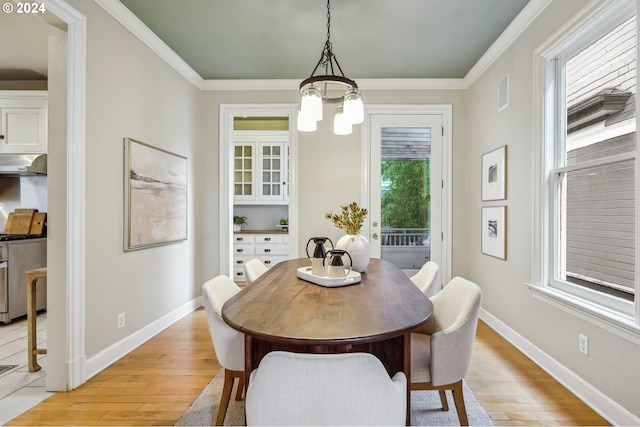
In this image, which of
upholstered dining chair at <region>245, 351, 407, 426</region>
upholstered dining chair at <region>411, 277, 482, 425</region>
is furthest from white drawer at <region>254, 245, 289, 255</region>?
upholstered dining chair at <region>245, 351, 407, 426</region>

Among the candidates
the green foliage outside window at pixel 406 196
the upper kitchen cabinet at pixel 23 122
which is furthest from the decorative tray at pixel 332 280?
the upper kitchen cabinet at pixel 23 122

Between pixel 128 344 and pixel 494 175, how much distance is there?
11.6 ft

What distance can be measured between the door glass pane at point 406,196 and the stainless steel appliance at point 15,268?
3823mm

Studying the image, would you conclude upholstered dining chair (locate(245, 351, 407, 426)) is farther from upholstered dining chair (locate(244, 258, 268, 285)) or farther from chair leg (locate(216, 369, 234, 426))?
upholstered dining chair (locate(244, 258, 268, 285))

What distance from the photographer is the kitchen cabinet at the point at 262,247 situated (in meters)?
5.08

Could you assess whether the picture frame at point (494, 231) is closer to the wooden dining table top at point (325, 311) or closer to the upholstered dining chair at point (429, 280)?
the upholstered dining chair at point (429, 280)

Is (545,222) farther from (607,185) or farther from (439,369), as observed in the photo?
(439,369)

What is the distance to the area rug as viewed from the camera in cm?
176

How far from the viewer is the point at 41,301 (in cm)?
357

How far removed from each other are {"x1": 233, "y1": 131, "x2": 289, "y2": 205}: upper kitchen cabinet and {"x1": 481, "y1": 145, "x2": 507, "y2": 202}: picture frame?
2962 mm

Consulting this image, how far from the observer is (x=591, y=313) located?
187 cm

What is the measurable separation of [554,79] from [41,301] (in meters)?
5.19

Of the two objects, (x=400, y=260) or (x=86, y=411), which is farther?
(x=400, y=260)

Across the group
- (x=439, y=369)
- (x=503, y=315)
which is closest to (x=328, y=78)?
(x=439, y=369)
